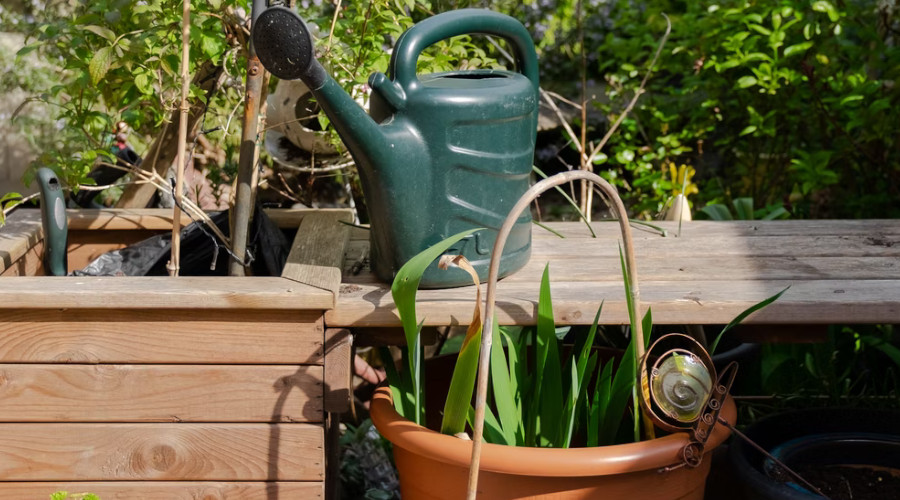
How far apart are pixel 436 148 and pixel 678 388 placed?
569 millimetres

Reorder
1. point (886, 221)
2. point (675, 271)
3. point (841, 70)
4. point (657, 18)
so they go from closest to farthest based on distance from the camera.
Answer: point (675, 271), point (886, 221), point (841, 70), point (657, 18)

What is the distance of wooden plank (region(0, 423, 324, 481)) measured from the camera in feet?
5.22

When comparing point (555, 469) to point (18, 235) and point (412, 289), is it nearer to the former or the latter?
point (412, 289)

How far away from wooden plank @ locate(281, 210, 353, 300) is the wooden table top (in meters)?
0.03

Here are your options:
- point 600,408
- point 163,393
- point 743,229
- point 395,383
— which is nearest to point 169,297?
point 163,393

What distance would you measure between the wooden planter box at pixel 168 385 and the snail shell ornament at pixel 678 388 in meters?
0.52

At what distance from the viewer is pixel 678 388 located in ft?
4.87

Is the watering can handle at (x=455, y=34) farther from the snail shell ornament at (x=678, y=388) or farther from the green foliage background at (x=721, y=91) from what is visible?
the snail shell ornament at (x=678, y=388)

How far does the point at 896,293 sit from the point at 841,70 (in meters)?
1.63

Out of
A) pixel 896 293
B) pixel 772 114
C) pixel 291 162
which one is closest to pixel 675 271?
pixel 896 293

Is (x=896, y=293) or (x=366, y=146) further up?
(x=366, y=146)

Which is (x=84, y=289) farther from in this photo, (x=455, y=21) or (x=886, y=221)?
(x=886, y=221)

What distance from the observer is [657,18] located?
357cm

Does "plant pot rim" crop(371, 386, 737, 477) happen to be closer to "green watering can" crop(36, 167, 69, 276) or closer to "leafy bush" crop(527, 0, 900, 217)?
"green watering can" crop(36, 167, 69, 276)
